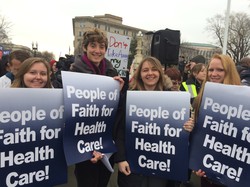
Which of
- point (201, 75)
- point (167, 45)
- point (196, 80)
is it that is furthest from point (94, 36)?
point (167, 45)

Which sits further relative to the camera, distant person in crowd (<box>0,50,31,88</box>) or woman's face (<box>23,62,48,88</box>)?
distant person in crowd (<box>0,50,31,88</box>)

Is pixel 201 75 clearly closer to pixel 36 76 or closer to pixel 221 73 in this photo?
pixel 221 73

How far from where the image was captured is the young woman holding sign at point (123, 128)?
2.60m

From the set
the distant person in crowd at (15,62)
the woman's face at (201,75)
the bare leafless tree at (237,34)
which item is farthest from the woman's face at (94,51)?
the bare leafless tree at (237,34)

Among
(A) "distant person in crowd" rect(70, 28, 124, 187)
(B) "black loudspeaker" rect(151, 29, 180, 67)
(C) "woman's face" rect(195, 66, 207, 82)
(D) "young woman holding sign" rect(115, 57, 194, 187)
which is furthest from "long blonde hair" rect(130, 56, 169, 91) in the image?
(B) "black loudspeaker" rect(151, 29, 180, 67)

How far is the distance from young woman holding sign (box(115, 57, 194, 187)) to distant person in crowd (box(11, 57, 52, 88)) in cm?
81

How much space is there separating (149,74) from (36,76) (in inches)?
38.7

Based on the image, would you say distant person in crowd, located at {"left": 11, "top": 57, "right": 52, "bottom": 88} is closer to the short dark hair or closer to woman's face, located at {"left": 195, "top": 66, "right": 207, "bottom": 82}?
the short dark hair

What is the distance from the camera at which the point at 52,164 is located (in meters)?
2.29

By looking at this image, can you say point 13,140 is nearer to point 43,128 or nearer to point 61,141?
point 43,128

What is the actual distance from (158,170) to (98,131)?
0.61m

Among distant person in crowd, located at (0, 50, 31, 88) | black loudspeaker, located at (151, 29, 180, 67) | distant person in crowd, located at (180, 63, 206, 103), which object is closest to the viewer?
distant person in crowd, located at (0, 50, 31, 88)

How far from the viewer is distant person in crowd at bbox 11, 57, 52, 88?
2.39 meters

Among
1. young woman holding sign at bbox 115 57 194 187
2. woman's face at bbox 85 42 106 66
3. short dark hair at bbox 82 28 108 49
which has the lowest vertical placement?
young woman holding sign at bbox 115 57 194 187
